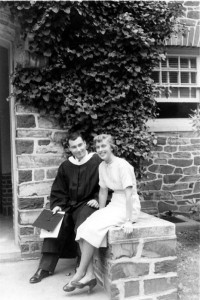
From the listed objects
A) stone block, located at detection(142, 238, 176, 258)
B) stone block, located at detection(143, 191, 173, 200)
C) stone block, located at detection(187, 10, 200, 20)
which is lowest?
stone block, located at detection(142, 238, 176, 258)

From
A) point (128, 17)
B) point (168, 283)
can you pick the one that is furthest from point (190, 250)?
point (128, 17)

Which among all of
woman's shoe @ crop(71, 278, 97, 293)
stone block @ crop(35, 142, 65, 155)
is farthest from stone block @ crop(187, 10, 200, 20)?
woman's shoe @ crop(71, 278, 97, 293)

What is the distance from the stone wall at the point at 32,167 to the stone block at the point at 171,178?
249 centimetres

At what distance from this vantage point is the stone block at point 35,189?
15.9 feet

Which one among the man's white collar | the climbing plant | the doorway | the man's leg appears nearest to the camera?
the man's leg

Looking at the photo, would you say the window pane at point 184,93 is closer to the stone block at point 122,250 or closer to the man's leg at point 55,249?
the man's leg at point 55,249

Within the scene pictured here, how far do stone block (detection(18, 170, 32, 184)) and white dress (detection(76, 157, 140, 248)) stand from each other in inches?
46.4

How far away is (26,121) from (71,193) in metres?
1.15

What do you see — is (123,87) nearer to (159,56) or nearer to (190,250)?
(159,56)

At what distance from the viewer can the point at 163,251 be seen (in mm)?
3857

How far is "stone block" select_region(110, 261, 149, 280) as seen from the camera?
3676 mm

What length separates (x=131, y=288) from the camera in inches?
147

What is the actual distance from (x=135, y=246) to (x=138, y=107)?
218 cm

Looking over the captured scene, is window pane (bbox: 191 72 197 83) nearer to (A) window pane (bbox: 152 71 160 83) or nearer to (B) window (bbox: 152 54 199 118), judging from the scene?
(B) window (bbox: 152 54 199 118)
